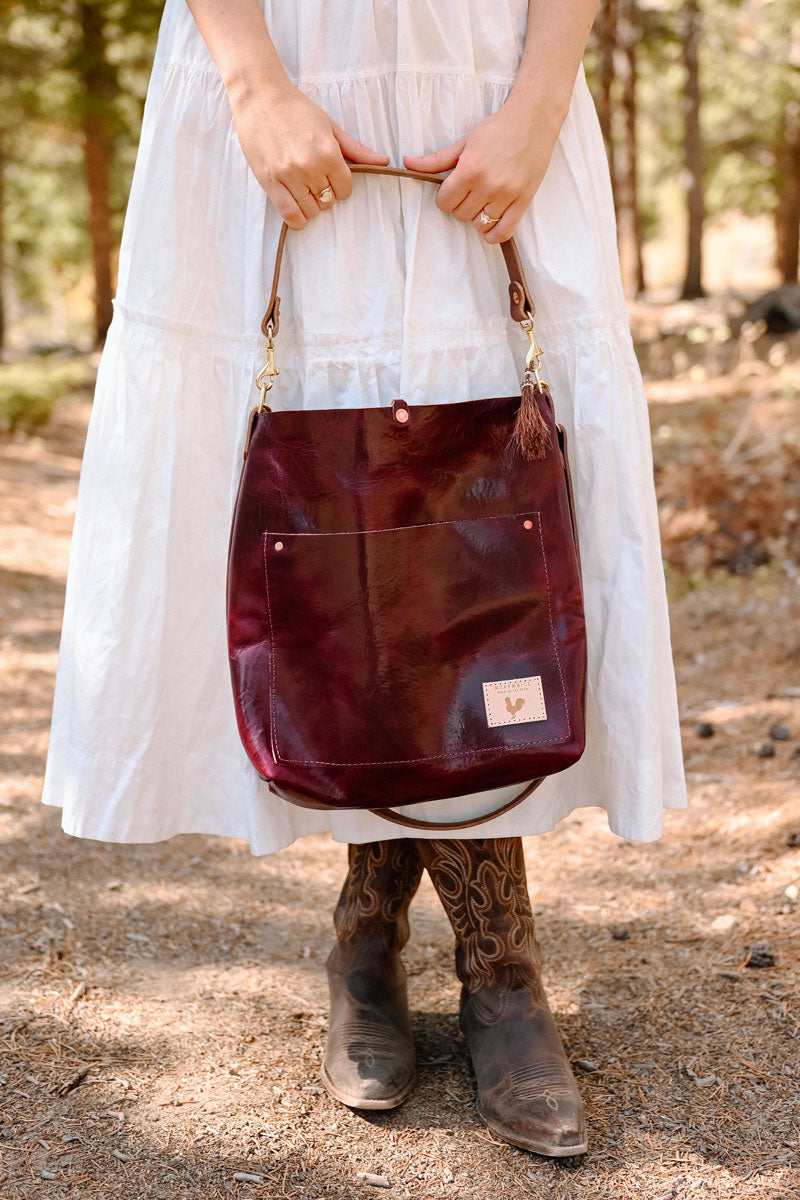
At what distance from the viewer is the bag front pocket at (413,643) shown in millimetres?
1374

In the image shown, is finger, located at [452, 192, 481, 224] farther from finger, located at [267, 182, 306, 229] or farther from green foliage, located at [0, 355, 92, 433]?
green foliage, located at [0, 355, 92, 433]

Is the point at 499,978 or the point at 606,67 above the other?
the point at 606,67

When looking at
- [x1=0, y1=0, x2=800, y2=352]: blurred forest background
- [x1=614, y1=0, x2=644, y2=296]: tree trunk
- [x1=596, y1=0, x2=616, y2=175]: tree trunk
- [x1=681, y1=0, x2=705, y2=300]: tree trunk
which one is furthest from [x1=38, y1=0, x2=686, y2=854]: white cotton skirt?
[x1=681, y1=0, x2=705, y2=300]: tree trunk

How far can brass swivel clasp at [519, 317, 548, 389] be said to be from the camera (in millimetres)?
1424

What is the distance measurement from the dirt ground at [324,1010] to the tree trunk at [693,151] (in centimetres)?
1251

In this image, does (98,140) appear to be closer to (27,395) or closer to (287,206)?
(27,395)

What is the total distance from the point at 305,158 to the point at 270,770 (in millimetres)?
760

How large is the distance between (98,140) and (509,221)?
1185 cm

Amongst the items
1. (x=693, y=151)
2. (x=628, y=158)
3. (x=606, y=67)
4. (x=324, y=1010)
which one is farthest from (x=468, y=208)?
(x=693, y=151)

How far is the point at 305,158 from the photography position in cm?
136

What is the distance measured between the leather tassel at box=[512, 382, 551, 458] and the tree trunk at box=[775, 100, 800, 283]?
17.3 meters

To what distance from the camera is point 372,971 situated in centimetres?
177

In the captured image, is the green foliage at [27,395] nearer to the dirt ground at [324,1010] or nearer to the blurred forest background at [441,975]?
the blurred forest background at [441,975]

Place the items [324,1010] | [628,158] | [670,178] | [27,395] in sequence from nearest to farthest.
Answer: [324,1010] < [27,395] < [628,158] < [670,178]
